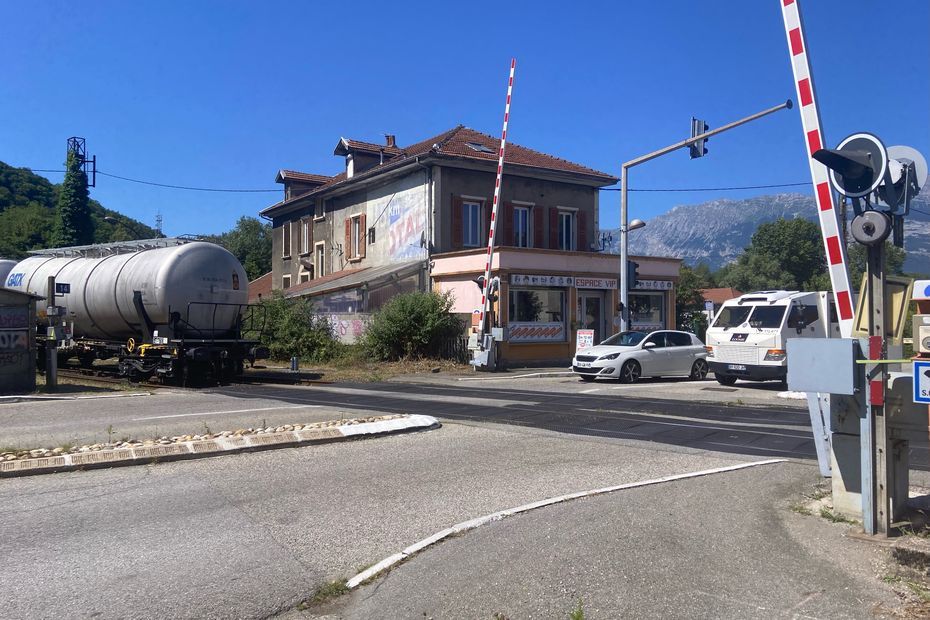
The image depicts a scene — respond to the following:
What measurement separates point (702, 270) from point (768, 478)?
100125 millimetres

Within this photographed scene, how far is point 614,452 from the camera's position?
905cm

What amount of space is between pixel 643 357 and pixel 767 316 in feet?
11.7

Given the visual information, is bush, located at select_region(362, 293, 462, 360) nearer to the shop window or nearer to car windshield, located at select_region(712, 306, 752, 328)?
the shop window

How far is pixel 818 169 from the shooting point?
566 cm

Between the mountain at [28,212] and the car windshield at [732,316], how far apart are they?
1526 inches

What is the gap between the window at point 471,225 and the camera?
32062 millimetres

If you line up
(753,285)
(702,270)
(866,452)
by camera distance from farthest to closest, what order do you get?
(702,270)
(753,285)
(866,452)

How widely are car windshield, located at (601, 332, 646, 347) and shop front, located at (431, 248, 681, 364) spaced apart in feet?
11.4

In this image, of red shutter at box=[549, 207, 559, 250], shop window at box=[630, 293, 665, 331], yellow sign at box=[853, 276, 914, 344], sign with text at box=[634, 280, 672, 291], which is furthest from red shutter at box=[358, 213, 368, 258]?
yellow sign at box=[853, 276, 914, 344]

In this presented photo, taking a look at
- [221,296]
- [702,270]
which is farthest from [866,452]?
[702,270]

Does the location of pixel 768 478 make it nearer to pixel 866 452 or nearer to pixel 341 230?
pixel 866 452

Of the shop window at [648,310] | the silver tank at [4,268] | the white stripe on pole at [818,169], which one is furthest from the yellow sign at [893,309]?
the silver tank at [4,268]

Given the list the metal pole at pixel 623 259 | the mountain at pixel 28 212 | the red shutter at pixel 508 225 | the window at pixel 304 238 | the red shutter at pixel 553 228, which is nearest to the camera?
the metal pole at pixel 623 259

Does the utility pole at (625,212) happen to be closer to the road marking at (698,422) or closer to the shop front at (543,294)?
the shop front at (543,294)
